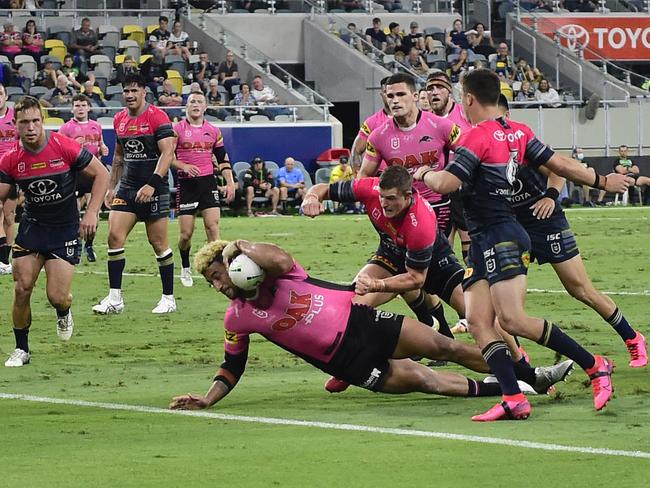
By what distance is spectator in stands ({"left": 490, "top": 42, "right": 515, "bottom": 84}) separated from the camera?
44562mm

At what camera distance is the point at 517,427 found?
28.0 ft

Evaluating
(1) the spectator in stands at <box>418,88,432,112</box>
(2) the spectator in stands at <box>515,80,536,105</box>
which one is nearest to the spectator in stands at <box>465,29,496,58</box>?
(2) the spectator in stands at <box>515,80,536,105</box>

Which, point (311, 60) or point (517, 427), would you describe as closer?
point (517, 427)

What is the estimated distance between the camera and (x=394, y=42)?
44625 millimetres

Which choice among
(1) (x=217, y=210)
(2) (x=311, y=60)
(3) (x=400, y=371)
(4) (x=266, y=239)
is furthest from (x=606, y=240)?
(2) (x=311, y=60)

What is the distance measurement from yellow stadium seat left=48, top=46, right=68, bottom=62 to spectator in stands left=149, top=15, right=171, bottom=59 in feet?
8.15

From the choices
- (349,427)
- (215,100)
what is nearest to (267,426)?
(349,427)

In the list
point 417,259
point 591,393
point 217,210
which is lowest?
point 217,210

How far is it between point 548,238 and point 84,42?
30516 mm

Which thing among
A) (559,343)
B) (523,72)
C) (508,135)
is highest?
(508,135)

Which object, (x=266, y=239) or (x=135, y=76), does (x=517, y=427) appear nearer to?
(x=135, y=76)

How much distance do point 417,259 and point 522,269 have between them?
0.89 metres

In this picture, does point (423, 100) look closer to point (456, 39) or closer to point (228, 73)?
point (228, 73)

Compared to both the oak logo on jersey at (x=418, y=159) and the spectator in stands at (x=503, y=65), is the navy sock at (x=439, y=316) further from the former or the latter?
the spectator in stands at (x=503, y=65)
